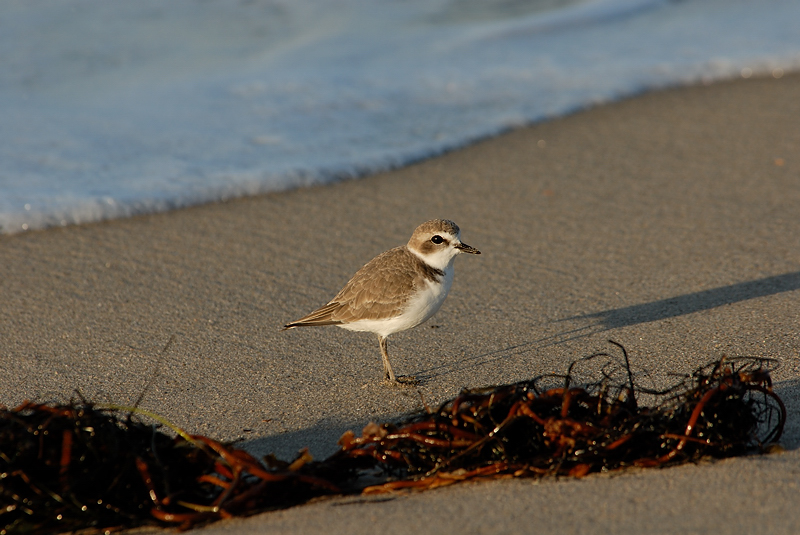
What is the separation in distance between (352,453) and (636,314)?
204 cm

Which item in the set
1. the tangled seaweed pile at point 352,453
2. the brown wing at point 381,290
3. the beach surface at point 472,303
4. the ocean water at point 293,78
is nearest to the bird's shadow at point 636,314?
the beach surface at point 472,303

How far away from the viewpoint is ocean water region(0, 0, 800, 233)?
6496 millimetres

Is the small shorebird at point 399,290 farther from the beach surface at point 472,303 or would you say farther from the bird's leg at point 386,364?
the beach surface at point 472,303

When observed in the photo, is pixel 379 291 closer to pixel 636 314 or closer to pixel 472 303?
pixel 472 303

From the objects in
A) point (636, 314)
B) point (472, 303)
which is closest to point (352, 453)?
point (472, 303)

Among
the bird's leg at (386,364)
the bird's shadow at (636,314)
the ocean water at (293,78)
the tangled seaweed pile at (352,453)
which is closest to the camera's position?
the tangled seaweed pile at (352,453)

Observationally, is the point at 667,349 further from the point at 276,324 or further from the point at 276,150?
the point at 276,150

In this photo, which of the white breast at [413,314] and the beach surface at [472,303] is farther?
the white breast at [413,314]

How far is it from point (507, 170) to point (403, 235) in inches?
52.0

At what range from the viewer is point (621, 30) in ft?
33.7

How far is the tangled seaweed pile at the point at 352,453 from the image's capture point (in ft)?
8.94

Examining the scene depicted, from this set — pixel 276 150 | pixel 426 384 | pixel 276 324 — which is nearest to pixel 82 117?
pixel 276 150

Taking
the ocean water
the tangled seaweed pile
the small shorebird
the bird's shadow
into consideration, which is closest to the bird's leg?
the small shorebird

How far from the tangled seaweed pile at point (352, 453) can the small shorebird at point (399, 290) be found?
85 centimetres
